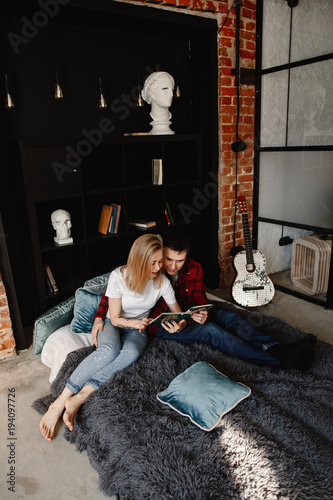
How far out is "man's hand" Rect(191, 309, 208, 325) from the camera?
2295mm

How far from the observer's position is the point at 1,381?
237cm

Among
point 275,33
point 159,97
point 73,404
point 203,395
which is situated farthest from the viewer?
point 275,33

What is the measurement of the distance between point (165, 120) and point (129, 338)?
1848 mm

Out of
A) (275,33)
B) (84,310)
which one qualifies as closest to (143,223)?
(84,310)

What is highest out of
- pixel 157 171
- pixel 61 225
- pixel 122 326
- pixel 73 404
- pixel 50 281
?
pixel 157 171

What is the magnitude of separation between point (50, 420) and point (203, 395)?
2.70 feet

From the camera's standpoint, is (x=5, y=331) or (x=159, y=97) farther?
(x=159, y=97)

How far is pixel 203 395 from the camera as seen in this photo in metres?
1.69

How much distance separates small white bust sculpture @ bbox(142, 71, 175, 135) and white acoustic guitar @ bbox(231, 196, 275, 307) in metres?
1.22

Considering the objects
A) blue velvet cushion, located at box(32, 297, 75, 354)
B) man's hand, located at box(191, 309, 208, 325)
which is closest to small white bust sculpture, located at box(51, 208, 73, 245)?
blue velvet cushion, located at box(32, 297, 75, 354)

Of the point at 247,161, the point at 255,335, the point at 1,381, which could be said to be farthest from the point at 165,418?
the point at 247,161

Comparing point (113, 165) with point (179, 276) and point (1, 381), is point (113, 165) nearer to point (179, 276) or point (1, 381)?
point (179, 276)

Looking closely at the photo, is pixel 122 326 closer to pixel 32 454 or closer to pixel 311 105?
pixel 32 454

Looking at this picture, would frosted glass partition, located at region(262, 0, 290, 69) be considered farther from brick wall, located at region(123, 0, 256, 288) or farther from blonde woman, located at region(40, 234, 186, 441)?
blonde woman, located at region(40, 234, 186, 441)
